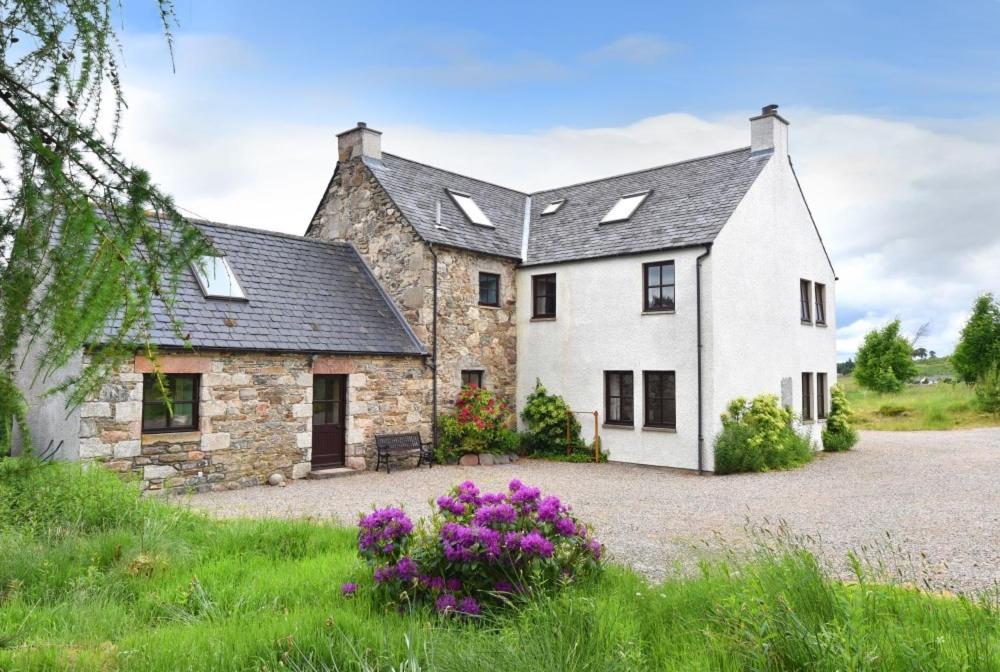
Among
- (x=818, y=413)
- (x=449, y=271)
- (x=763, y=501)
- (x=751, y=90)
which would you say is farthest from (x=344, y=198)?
(x=818, y=413)

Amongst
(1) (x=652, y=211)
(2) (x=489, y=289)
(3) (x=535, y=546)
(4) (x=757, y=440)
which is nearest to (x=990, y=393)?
(4) (x=757, y=440)

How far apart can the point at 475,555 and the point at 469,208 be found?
14.5 metres

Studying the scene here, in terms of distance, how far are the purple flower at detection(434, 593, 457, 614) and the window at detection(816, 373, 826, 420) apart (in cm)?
1656

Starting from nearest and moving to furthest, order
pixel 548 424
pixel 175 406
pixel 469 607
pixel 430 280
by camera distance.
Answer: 1. pixel 469 607
2. pixel 175 406
3. pixel 430 280
4. pixel 548 424

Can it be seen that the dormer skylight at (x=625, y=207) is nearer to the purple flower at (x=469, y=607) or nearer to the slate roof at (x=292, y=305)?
the slate roof at (x=292, y=305)

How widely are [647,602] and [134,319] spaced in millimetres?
3986

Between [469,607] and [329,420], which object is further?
[329,420]

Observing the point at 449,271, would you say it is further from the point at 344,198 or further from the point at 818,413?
the point at 818,413

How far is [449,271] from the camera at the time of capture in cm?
1647

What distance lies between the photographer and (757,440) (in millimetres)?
14523

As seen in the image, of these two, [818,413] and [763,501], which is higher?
[818,413]

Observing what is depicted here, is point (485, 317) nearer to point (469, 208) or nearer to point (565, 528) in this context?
point (469, 208)

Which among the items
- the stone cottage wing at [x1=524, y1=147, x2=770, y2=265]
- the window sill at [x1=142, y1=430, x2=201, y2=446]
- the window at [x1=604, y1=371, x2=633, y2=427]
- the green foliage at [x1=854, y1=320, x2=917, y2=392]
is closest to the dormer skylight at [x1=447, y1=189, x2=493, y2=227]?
the stone cottage wing at [x1=524, y1=147, x2=770, y2=265]

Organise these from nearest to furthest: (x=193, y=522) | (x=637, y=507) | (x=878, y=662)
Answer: (x=878, y=662)
(x=193, y=522)
(x=637, y=507)
